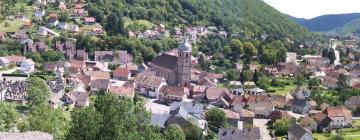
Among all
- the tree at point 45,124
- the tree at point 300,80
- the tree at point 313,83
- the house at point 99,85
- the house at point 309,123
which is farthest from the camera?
the tree at point 300,80

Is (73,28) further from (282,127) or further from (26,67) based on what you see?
(282,127)

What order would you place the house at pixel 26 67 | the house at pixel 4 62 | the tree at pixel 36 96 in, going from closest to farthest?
the tree at pixel 36 96, the house at pixel 26 67, the house at pixel 4 62

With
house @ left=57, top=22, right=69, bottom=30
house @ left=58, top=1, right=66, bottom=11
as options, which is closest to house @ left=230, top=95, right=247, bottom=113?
house @ left=57, top=22, right=69, bottom=30

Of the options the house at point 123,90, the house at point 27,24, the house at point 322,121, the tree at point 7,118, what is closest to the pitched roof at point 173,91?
the house at point 123,90

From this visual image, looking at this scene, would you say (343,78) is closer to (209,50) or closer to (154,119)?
(209,50)

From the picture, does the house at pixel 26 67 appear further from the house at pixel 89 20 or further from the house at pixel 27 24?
the house at pixel 89 20

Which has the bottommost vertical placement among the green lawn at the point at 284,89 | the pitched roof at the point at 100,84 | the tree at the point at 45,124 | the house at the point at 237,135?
the green lawn at the point at 284,89

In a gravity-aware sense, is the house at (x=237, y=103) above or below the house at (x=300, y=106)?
above
